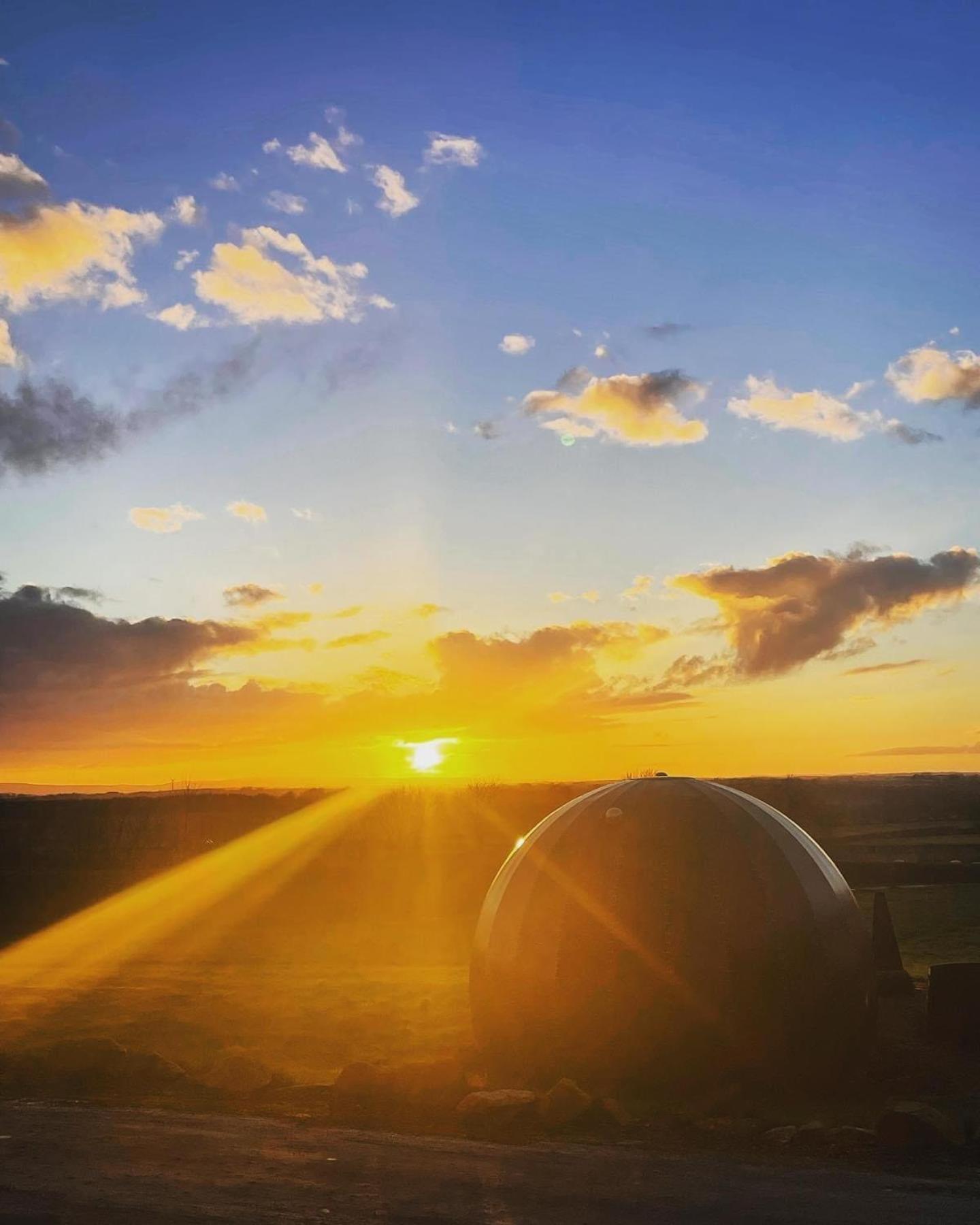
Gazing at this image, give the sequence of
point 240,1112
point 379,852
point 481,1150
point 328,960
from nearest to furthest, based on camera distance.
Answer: point 481,1150 < point 240,1112 < point 328,960 < point 379,852

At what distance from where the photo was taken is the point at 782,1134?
13.2m

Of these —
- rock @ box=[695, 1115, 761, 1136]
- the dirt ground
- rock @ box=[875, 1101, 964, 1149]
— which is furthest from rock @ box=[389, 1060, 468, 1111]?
rock @ box=[875, 1101, 964, 1149]

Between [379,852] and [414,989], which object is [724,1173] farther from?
[379,852]

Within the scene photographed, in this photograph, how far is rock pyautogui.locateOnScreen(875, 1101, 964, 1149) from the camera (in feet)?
41.8

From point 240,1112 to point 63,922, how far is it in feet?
108

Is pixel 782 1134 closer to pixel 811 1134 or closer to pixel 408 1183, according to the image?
pixel 811 1134

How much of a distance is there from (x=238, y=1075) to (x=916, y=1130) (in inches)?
370

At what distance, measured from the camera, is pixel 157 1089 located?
1645 cm

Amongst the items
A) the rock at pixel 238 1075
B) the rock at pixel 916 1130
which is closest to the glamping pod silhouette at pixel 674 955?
the rock at pixel 916 1130

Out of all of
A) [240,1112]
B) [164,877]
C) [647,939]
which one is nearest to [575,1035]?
[647,939]

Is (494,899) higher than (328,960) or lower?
higher

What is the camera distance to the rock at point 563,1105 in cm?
1378

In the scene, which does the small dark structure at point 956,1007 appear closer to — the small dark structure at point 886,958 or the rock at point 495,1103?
the small dark structure at point 886,958

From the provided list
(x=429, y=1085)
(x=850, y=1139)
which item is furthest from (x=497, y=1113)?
(x=850, y=1139)
